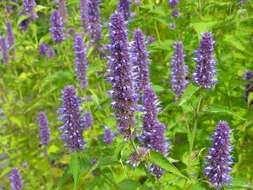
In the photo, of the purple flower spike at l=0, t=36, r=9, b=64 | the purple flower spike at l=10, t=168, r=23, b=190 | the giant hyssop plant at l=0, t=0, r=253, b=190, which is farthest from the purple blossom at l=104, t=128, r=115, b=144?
the purple flower spike at l=0, t=36, r=9, b=64

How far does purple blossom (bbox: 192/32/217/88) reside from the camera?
3215 mm

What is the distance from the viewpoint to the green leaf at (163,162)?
9.47ft

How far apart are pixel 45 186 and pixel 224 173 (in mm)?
2895

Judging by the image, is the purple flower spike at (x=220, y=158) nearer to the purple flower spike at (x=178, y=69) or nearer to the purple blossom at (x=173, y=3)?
the purple flower spike at (x=178, y=69)

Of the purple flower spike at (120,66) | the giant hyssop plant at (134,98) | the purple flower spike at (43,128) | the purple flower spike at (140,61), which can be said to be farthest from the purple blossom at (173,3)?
the purple flower spike at (120,66)

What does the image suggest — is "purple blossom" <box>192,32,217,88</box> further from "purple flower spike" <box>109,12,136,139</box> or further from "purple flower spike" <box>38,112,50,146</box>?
"purple flower spike" <box>38,112,50,146</box>

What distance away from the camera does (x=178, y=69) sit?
3.83 m

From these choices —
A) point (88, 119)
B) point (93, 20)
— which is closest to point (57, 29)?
point (93, 20)

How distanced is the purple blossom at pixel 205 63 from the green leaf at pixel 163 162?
0.62 m

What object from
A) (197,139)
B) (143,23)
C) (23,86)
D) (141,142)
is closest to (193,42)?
(143,23)

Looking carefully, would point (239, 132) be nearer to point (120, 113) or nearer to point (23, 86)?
point (120, 113)

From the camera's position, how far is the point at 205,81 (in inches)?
131

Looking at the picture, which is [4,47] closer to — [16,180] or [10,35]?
[10,35]

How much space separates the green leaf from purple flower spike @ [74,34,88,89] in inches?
63.9
